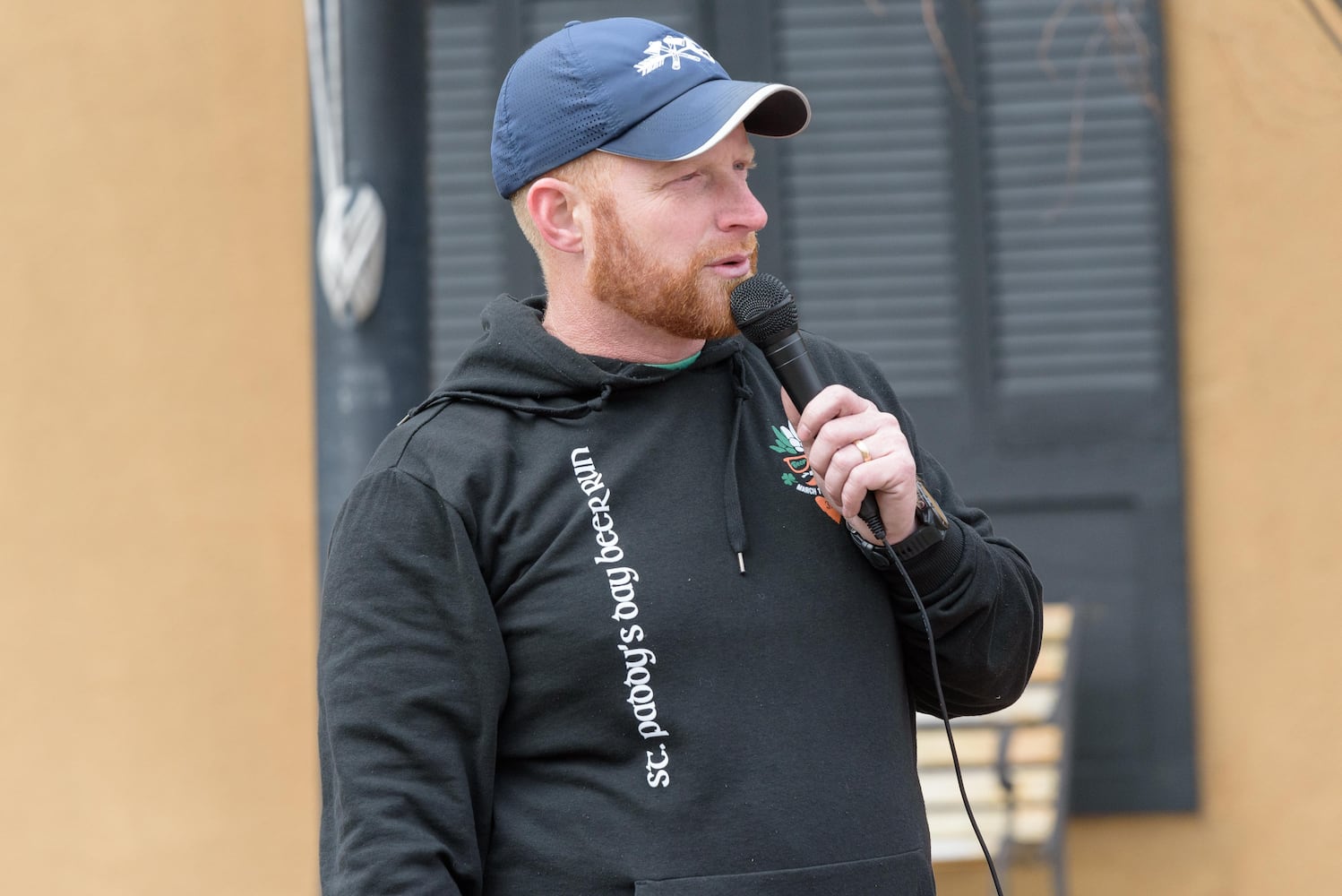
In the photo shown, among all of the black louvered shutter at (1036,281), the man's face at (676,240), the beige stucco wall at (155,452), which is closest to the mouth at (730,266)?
the man's face at (676,240)

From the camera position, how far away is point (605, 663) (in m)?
1.52

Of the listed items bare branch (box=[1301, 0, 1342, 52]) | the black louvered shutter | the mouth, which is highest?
bare branch (box=[1301, 0, 1342, 52])

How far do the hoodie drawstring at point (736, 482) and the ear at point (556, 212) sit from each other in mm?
229

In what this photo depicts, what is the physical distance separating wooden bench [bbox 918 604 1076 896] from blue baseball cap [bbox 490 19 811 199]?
2098mm

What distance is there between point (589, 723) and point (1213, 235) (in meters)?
2.76

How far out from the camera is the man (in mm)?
1500

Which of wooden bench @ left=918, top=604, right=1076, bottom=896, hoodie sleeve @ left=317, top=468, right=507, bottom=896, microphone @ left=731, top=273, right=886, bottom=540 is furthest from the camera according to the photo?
wooden bench @ left=918, top=604, right=1076, bottom=896

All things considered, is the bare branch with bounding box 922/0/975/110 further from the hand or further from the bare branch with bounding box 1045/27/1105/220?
the hand

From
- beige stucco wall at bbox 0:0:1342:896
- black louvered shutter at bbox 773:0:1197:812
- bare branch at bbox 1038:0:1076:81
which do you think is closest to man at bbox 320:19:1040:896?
black louvered shutter at bbox 773:0:1197:812

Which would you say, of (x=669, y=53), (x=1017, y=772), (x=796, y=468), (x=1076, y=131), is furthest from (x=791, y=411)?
(x=1076, y=131)

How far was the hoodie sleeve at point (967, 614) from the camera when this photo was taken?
1.61 metres

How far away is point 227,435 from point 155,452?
0.19 m

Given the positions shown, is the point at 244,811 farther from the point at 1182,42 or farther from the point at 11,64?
the point at 1182,42

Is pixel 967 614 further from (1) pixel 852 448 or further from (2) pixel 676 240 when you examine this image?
(2) pixel 676 240
